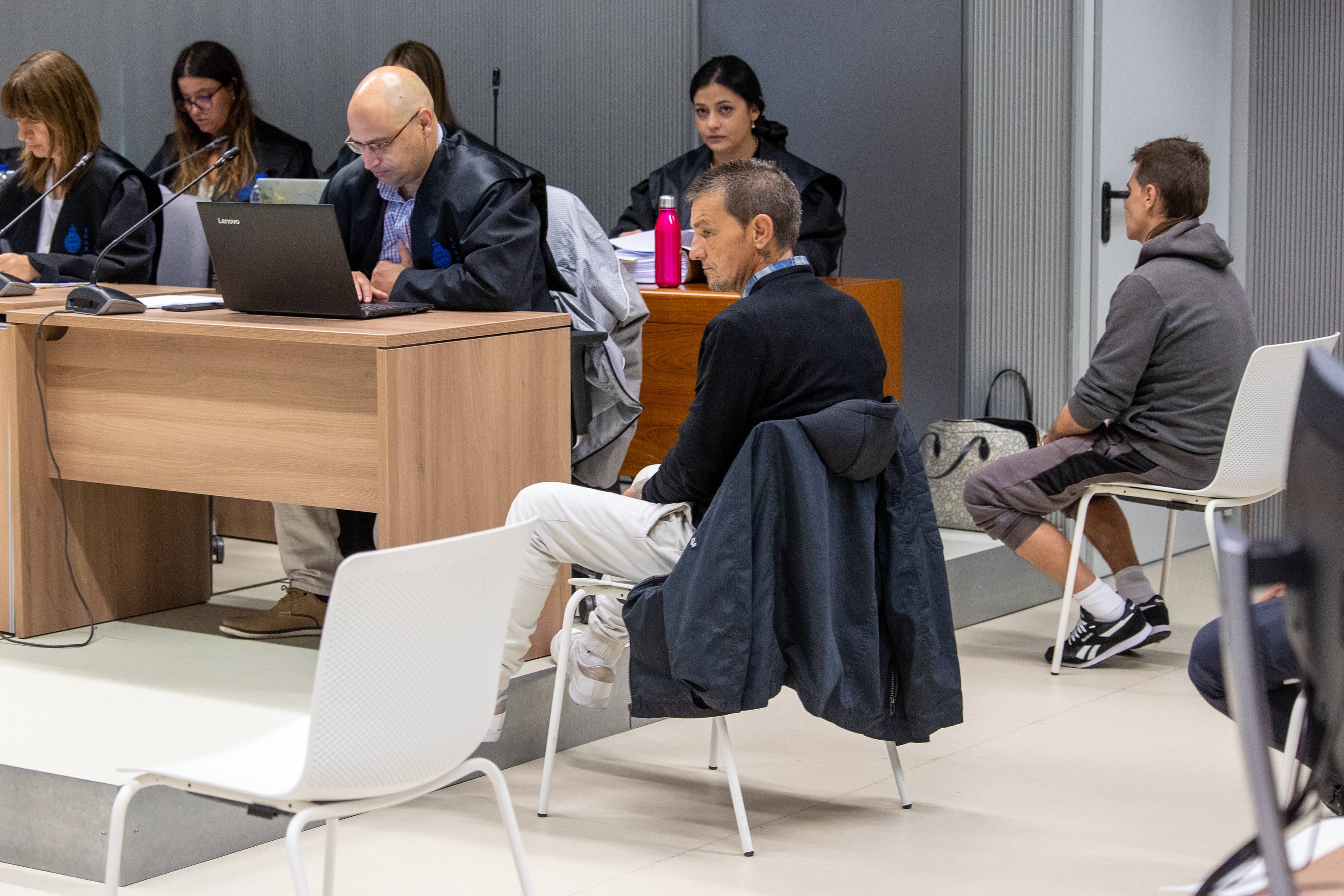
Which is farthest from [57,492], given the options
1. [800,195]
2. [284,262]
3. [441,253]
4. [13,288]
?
[800,195]

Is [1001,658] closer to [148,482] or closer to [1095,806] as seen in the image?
[1095,806]

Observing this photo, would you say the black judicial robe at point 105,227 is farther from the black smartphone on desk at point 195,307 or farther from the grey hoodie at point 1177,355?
the grey hoodie at point 1177,355

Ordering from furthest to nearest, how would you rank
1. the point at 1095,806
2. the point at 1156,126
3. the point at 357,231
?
the point at 1156,126, the point at 357,231, the point at 1095,806

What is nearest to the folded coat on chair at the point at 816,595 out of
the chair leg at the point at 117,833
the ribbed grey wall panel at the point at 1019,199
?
the chair leg at the point at 117,833

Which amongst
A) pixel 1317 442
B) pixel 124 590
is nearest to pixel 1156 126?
pixel 124 590

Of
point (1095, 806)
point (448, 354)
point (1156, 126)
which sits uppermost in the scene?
point (1156, 126)

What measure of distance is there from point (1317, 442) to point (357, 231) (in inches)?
113

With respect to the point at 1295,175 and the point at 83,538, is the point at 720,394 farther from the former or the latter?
the point at 1295,175

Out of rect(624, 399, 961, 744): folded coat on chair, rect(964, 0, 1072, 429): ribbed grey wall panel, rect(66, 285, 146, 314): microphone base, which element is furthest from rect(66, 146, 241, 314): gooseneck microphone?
rect(964, 0, 1072, 429): ribbed grey wall panel

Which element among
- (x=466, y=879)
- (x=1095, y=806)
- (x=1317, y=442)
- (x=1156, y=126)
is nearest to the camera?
(x=1317, y=442)

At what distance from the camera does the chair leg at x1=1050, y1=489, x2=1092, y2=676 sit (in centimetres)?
366

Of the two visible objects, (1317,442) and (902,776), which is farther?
(902,776)

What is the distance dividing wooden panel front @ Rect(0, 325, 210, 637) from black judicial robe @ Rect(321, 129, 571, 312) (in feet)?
2.53

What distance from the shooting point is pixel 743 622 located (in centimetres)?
240
